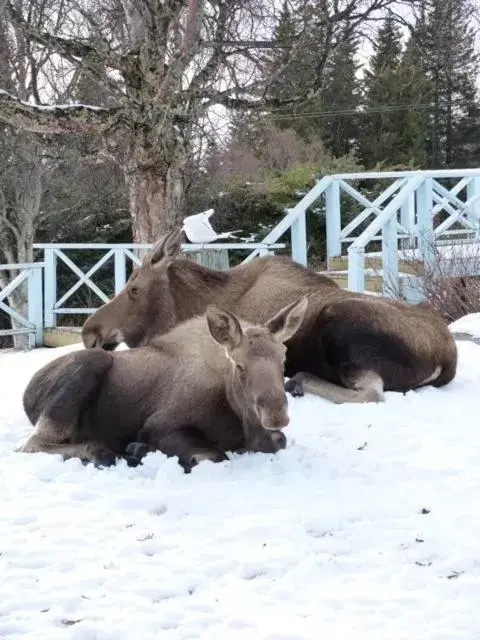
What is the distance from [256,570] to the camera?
3.59 metres

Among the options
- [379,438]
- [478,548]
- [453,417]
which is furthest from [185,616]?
[453,417]

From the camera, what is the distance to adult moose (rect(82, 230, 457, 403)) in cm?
688

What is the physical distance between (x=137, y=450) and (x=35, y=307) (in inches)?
405

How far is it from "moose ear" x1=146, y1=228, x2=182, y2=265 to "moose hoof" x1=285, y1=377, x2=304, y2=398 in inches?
62.7

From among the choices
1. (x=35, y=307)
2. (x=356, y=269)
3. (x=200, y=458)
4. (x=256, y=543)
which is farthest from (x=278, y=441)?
(x=35, y=307)

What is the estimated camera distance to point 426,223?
44.1ft

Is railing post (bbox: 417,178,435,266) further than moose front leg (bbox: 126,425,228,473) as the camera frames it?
Yes

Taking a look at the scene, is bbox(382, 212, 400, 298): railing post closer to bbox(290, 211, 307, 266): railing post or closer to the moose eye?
bbox(290, 211, 307, 266): railing post

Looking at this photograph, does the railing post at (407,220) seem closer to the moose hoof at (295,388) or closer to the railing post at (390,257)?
the railing post at (390,257)

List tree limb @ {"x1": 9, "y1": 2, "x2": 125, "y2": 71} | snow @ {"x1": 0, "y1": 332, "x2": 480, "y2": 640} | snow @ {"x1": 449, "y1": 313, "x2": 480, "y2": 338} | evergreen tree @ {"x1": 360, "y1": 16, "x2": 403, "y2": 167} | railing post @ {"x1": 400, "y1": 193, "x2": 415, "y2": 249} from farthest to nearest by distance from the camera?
1. evergreen tree @ {"x1": 360, "y1": 16, "x2": 403, "y2": 167}
2. railing post @ {"x1": 400, "y1": 193, "x2": 415, "y2": 249}
3. tree limb @ {"x1": 9, "y1": 2, "x2": 125, "y2": 71}
4. snow @ {"x1": 449, "y1": 313, "x2": 480, "y2": 338}
5. snow @ {"x1": 0, "y1": 332, "x2": 480, "y2": 640}

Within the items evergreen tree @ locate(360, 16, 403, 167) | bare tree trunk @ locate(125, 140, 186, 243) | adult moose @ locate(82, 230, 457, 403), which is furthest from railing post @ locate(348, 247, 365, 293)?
evergreen tree @ locate(360, 16, 403, 167)

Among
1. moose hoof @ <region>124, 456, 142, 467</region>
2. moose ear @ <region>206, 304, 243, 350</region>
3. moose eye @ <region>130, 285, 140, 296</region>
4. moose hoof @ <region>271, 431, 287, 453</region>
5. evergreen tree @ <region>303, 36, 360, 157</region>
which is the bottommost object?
moose hoof @ <region>124, 456, 142, 467</region>

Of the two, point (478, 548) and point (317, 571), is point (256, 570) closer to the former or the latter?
point (317, 571)

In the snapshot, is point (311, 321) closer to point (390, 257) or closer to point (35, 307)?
point (390, 257)
